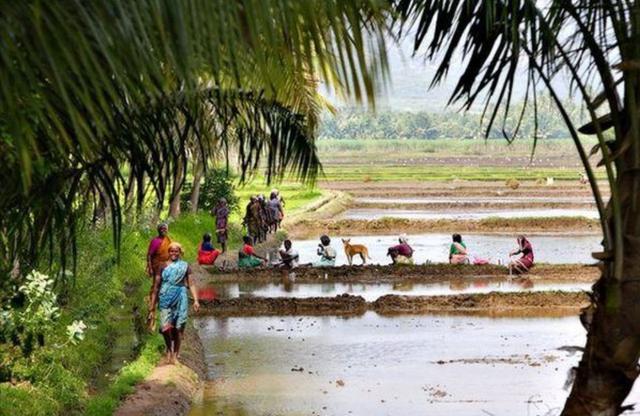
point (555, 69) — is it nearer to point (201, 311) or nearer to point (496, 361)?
point (496, 361)

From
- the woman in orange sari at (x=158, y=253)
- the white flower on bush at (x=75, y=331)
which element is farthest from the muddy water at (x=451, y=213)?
the white flower on bush at (x=75, y=331)

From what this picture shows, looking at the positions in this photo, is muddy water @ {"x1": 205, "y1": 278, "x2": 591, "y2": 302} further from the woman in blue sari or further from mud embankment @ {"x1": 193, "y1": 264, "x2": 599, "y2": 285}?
the woman in blue sari

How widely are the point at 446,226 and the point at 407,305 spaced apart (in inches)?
644

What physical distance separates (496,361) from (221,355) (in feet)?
10.5

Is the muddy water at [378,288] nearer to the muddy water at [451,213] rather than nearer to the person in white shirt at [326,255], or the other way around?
the person in white shirt at [326,255]

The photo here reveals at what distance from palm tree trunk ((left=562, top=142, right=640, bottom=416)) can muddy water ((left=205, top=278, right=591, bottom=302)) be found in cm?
1399

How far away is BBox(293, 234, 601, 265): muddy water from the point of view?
2655 cm

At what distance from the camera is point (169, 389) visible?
37.0 ft

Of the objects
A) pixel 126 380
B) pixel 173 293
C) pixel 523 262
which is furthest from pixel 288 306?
pixel 126 380

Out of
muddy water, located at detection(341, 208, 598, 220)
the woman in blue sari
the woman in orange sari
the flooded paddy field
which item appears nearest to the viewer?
the woman in blue sari

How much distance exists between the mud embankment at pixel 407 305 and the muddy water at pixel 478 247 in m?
6.28

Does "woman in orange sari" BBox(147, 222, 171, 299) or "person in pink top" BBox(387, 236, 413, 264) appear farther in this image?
"person in pink top" BBox(387, 236, 413, 264)

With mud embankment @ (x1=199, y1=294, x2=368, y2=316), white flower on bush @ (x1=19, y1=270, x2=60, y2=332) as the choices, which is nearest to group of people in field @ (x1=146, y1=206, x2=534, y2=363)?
white flower on bush @ (x1=19, y1=270, x2=60, y2=332)

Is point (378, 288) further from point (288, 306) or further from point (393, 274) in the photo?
point (288, 306)
